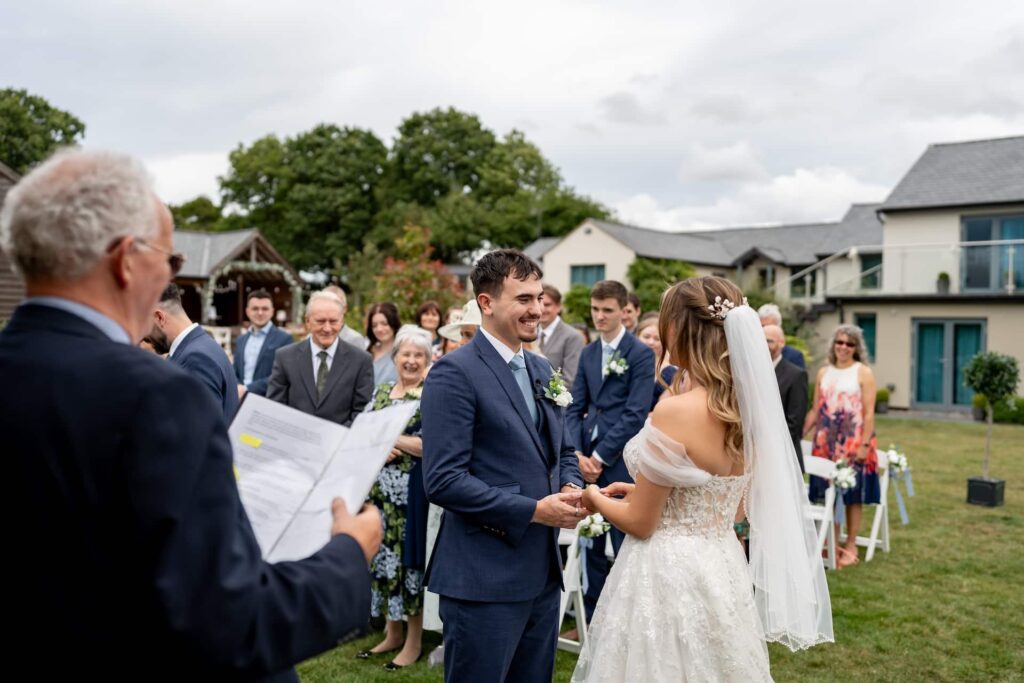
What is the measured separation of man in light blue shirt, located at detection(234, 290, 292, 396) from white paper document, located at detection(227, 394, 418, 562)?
6721mm

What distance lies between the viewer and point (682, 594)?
131 inches

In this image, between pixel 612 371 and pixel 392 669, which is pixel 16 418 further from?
pixel 612 371

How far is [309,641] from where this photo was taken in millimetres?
1538

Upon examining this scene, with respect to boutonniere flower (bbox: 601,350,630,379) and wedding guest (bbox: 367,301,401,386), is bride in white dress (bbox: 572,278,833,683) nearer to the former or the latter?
boutonniere flower (bbox: 601,350,630,379)

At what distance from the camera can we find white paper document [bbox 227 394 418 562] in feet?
5.89

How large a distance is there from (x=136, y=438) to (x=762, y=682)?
113 inches

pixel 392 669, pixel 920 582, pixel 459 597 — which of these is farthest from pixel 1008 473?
pixel 459 597

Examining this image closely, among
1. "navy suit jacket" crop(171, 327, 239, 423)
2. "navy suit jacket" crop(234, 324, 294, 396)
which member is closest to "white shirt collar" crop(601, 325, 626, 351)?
"navy suit jacket" crop(171, 327, 239, 423)

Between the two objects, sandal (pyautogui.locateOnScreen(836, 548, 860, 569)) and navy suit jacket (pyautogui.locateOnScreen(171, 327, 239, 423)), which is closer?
navy suit jacket (pyautogui.locateOnScreen(171, 327, 239, 423))

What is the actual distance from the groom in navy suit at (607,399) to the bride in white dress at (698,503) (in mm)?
2258

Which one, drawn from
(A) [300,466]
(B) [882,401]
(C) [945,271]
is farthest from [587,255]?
(A) [300,466]

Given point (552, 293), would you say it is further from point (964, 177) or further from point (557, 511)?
point (964, 177)

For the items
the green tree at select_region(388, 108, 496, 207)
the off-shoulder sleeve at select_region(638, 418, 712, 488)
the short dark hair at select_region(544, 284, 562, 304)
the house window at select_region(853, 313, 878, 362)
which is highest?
the green tree at select_region(388, 108, 496, 207)

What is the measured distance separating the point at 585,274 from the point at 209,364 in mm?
37794
